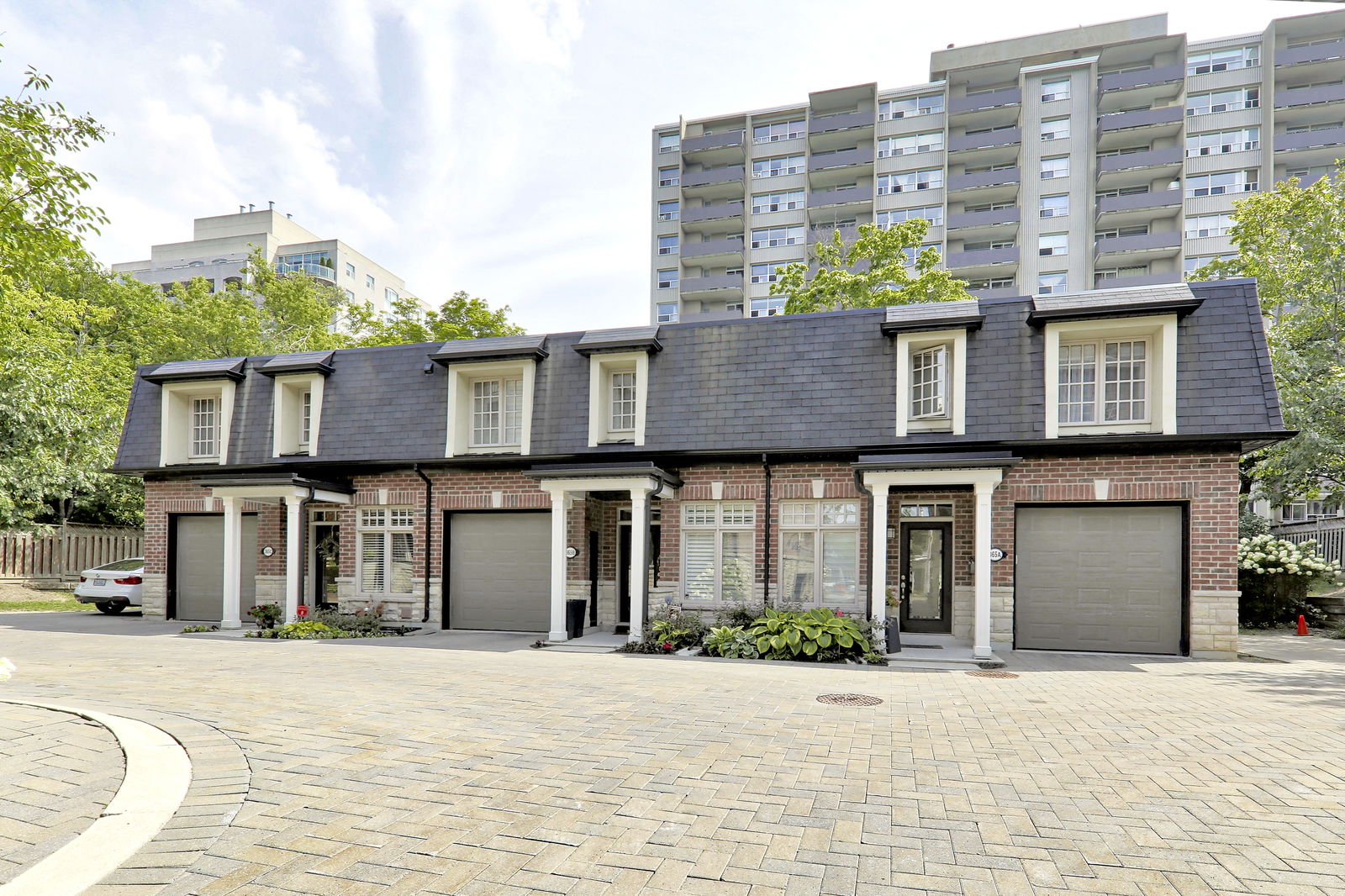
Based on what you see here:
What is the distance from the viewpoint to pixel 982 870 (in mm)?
4012

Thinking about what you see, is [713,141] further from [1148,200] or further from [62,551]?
[62,551]

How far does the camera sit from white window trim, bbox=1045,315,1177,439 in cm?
1277

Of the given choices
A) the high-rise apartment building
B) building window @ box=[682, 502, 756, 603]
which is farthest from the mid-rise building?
building window @ box=[682, 502, 756, 603]

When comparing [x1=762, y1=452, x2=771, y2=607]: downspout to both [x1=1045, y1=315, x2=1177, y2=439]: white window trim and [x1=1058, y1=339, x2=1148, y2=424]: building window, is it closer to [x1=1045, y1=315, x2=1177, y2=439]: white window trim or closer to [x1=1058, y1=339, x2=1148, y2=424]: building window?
[x1=1045, y1=315, x2=1177, y2=439]: white window trim

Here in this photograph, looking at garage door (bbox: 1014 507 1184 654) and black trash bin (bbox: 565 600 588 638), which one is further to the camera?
black trash bin (bbox: 565 600 588 638)

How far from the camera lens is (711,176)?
2178 inches

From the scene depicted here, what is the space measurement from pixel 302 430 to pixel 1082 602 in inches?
680

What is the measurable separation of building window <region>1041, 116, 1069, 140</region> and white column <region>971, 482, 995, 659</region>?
4459 centimetres

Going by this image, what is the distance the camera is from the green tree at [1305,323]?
55.0 feet

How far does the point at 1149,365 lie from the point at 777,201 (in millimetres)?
43970

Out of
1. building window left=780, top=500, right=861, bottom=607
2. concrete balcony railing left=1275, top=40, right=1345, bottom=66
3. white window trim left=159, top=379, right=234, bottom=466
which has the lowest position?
building window left=780, top=500, right=861, bottom=607

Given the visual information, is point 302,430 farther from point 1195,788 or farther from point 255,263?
point 255,263

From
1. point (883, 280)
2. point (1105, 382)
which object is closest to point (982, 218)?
point (883, 280)

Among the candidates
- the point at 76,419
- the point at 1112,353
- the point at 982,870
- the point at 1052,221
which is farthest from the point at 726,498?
the point at 1052,221
